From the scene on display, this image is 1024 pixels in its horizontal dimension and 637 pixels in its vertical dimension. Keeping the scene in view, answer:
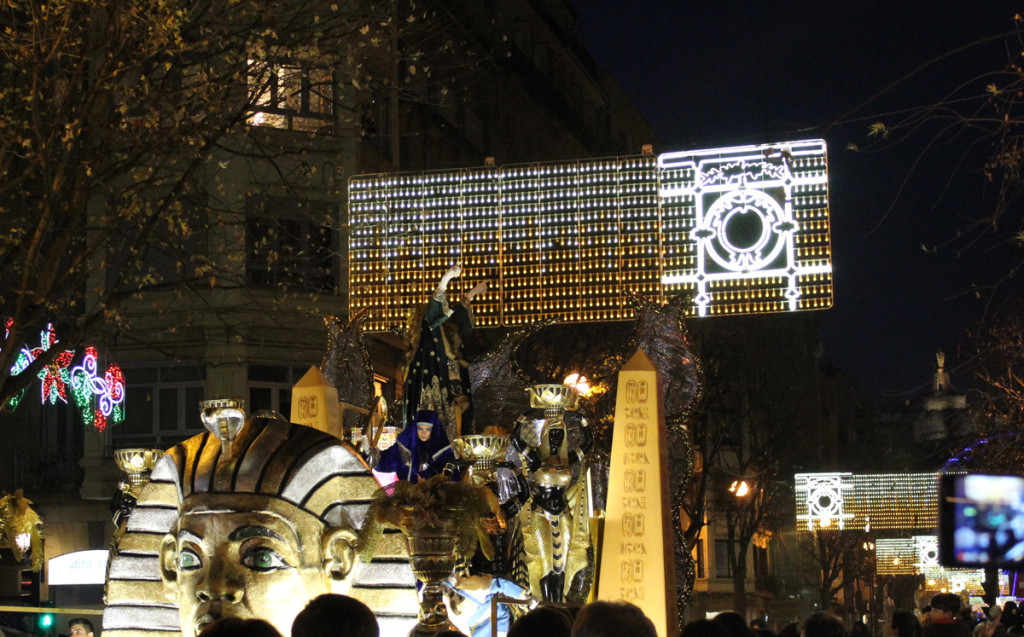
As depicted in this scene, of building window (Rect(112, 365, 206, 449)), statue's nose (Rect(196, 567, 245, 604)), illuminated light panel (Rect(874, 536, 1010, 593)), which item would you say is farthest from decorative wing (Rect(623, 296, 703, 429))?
illuminated light panel (Rect(874, 536, 1010, 593))

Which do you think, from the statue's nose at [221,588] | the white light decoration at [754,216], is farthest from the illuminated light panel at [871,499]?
the statue's nose at [221,588]

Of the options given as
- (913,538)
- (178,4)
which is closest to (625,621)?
(178,4)

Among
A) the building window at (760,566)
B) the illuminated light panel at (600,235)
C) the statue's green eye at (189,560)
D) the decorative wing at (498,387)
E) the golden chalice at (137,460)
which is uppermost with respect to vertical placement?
the illuminated light panel at (600,235)

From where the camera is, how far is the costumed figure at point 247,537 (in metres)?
6.62

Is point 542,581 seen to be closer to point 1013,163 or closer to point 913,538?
point 1013,163

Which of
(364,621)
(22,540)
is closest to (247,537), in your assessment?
(364,621)

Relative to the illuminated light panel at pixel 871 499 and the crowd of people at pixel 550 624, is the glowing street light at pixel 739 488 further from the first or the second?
the crowd of people at pixel 550 624

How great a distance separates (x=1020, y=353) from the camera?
22.3 meters

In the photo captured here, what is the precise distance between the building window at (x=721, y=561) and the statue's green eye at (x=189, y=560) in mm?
48067

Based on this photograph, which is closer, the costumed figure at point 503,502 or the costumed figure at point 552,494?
the costumed figure at point 503,502

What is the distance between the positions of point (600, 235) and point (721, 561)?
39.1m

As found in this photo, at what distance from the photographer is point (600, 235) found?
18109mm

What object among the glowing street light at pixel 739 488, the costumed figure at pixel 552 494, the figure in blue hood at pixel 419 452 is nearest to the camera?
the costumed figure at pixel 552 494

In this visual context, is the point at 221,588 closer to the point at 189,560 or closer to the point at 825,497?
the point at 189,560
